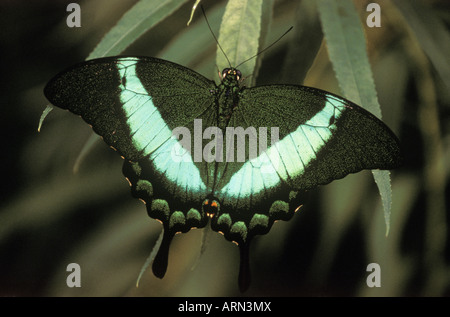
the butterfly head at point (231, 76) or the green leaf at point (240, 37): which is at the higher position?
the green leaf at point (240, 37)

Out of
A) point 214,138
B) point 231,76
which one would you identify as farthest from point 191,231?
point 231,76

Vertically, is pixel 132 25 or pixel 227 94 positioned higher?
pixel 132 25

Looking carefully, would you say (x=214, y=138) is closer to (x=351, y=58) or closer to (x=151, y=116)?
(x=151, y=116)

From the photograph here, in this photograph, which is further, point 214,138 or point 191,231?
point 191,231

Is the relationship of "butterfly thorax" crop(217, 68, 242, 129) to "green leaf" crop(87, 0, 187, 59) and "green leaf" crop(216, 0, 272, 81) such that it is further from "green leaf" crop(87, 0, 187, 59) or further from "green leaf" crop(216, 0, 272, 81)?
"green leaf" crop(87, 0, 187, 59)

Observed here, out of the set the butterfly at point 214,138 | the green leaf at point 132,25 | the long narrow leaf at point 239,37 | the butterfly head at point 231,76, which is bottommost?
the butterfly at point 214,138

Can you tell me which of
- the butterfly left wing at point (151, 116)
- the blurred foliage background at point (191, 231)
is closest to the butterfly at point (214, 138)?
the butterfly left wing at point (151, 116)

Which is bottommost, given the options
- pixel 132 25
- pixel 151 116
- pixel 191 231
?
pixel 191 231

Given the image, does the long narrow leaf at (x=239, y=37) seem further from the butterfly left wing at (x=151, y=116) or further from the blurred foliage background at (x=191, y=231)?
the blurred foliage background at (x=191, y=231)
